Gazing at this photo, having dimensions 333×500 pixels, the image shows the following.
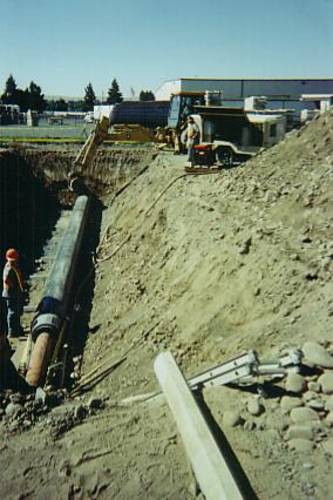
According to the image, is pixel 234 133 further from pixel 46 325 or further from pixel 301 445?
pixel 301 445

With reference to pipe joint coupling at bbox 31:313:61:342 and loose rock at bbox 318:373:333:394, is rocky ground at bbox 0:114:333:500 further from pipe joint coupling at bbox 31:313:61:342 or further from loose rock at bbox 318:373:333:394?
pipe joint coupling at bbox 31:313:61:342

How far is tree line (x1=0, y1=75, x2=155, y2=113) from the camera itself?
58469 millimetres

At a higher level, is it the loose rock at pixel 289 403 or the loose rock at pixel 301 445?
the loose rock at pixel 289 403

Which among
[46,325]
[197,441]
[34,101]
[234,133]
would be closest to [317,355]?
[197,441]

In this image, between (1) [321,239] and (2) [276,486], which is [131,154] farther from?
(2) [276,486]

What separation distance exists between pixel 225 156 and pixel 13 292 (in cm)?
849

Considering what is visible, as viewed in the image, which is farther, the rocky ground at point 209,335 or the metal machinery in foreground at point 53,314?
the metal machinery in foreground at point 53,314

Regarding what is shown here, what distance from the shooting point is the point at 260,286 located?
298 inches

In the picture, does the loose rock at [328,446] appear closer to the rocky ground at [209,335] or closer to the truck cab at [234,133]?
the rocky ground at [209,335]

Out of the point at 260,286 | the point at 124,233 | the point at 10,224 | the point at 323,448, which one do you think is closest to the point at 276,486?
the point at 323,448

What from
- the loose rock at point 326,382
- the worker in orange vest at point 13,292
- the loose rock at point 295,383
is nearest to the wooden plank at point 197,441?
the loose rock at point 295,383

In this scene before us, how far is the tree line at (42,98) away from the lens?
58.5 m

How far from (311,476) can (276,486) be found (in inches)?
11.7

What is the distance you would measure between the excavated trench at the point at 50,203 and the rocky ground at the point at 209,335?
654 mm
